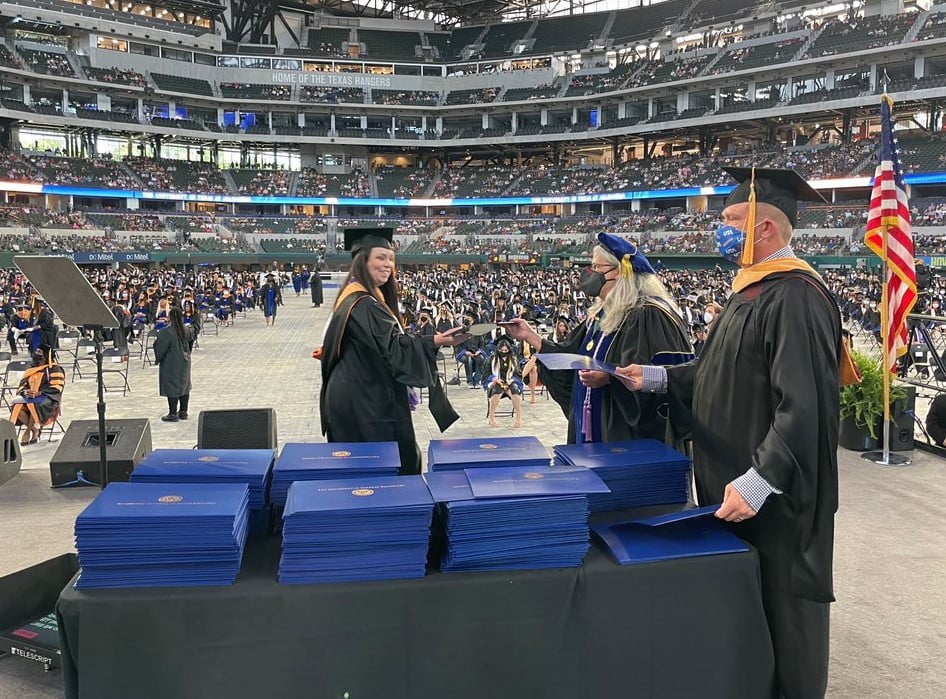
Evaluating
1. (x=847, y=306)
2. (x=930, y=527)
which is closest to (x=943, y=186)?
(x=847, y=306)

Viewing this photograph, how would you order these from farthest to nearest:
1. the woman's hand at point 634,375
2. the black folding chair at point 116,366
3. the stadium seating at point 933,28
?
the stadium seating at point 933,28 → the black folding chair at point 116,366 → the woman's hand at point 634,375

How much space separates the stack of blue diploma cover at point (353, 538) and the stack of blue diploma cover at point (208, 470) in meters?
0.41

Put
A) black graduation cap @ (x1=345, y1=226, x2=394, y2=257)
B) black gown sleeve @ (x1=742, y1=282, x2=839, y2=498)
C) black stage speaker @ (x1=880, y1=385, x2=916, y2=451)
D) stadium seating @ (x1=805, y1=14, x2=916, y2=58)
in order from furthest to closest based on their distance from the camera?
stadium seating @ (x1=805, y1=14, x2=916, y2=58), black stage speaker @ (x1=880, y1=385, x2=916, y2=451), black graduation cap @ (x1=345, y1=226, x2=394, y2=257), black gown sleeve @ (x1=742, y1=282, x2=839, y2=498)

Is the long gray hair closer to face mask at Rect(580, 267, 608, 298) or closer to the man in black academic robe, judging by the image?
face mask at Rect(580, 267, 608, 298)

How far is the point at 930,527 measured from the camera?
17.0 feet

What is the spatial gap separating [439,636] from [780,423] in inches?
50.3

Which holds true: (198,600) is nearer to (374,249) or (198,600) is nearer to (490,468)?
(490,468)

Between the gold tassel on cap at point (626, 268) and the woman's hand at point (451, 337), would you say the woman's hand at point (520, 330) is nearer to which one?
the woman's hand at point (451, 337)

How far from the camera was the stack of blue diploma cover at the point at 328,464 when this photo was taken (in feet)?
8.98

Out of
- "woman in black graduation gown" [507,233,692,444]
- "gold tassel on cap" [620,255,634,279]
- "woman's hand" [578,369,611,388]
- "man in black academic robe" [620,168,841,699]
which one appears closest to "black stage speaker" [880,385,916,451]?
"woman in black graduation gown" [507,233,692,444]

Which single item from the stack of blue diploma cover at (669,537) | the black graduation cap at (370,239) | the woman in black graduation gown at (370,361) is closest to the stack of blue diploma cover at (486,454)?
the stack of blue diploma cover at (669,537)

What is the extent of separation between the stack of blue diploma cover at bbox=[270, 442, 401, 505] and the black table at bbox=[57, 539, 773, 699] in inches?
Answer: 10.3

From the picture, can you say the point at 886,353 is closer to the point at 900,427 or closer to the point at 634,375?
the point at 900,427

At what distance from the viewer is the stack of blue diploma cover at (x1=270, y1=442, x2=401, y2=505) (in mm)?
2738
